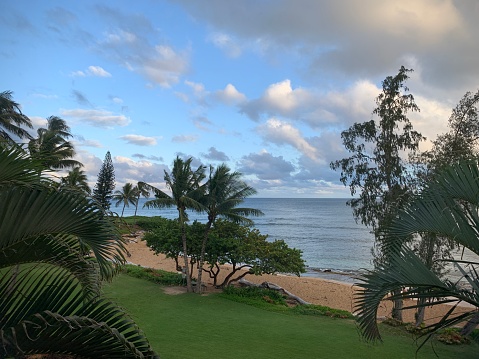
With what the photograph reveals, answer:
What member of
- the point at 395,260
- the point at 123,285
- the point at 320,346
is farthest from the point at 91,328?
the point at 123,285

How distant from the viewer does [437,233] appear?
133 inches

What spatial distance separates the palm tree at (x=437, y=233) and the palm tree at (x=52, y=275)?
1.86m

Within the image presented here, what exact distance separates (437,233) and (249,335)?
290 inches

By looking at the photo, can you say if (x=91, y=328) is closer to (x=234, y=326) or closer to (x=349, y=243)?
(x=234, y=326)

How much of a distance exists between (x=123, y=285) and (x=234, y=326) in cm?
687

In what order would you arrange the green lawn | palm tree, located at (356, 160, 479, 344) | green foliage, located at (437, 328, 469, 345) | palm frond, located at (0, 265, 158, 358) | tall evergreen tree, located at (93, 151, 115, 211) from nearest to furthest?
1. palm frond, located at (0, 265, 158, 358)
2. palm tree, located at (356, 160, 479, 344)
3. the green lawn
4. green foliage, located at (437, 328, 469, 345)
5. tall evergreen tree, located at (93, 151, 115, 211)

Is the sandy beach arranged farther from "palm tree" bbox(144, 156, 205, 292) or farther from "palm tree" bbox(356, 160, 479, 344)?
"palm tree" bbox(356, 160, 479, 344)

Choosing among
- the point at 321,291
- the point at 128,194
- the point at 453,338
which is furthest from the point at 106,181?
the point at 453,338

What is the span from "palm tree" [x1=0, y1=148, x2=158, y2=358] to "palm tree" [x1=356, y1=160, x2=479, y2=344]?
186cm

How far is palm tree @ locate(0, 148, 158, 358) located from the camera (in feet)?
5.56

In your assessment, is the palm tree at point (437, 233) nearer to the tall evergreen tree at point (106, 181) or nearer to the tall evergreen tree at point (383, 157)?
the tall evergreen tree at point (383, 157)

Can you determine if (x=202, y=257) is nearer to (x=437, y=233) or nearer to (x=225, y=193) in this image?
(x=225, y=193)

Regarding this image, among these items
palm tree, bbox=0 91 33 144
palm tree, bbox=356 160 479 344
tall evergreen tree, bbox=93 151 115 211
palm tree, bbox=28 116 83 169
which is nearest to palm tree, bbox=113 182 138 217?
tall evergreen tree, bbox=93 151 115 211

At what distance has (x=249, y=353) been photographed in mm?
8008
